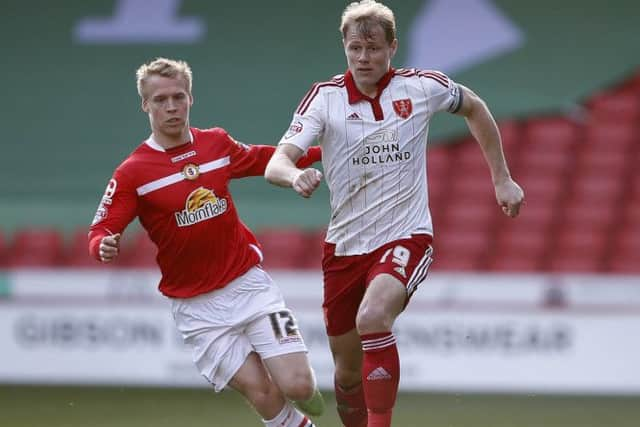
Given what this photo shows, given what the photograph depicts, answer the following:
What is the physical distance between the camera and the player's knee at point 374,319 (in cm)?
516

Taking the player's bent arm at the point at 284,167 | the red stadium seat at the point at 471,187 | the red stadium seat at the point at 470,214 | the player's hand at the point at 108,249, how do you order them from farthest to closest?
1. the red stadium seat at the point at 471,187
2. the red stadium seat at the point at 470,214
3. the player's hand at the point at 108,249
4. the player's bent arm at the point at 284,167

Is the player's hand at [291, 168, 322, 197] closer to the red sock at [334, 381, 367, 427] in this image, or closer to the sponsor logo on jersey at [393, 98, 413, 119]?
the sponsor logo on jersey at [393, 98, 413, 119]

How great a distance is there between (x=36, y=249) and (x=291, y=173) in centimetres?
803

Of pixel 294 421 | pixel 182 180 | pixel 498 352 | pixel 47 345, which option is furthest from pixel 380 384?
pixel 47 345

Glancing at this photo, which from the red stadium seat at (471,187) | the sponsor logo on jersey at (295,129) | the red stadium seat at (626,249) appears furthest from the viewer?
the red stadium seat at (471,187)

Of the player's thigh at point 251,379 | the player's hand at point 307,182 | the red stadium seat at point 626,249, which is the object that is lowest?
the red stadium seat at point 626,249

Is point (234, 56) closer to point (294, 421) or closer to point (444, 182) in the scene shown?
point (444, 182)

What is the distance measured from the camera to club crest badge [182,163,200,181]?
18.2ft

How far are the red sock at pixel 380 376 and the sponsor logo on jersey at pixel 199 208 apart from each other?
3.03ft

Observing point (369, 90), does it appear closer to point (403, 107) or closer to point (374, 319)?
point (403, 107)

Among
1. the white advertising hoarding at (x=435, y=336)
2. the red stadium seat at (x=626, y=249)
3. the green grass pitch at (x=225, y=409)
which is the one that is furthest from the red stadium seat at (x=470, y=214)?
the green grass pitch at (x=225, y=409)

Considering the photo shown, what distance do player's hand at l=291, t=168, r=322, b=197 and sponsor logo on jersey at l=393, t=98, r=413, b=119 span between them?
862 millimetres

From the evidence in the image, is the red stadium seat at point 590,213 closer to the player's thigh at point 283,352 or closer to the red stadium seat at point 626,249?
the red stadium seat at point 626,249

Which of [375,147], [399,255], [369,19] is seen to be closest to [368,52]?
[369,19]
